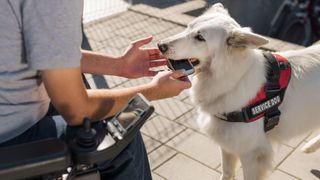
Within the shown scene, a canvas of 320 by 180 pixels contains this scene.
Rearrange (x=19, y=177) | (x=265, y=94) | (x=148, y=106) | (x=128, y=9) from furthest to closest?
(x=128, y=9) < (x=265, y=94) < (x=148, y=106) < (x=19, y=177)

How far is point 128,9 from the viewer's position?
5.84 metres

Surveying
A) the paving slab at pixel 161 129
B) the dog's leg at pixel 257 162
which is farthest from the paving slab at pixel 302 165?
the paving slab at pixel 161 129

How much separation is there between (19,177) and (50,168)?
10 centimetres

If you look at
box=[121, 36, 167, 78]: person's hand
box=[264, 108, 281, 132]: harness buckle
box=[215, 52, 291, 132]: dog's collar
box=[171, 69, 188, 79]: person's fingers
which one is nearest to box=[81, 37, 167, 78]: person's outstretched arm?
box=[121, 36, 167, 78]: person's hand

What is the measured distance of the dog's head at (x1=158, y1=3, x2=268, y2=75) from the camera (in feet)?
6.89

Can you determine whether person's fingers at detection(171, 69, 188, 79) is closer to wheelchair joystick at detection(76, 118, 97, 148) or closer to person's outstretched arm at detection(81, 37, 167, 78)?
person's outstretched arm at detection(81, 37, 167, 78)

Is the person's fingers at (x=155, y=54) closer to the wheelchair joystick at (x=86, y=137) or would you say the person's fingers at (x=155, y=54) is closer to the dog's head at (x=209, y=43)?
the dog's head at (x=209, y=43)

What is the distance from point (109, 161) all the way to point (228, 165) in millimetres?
1225

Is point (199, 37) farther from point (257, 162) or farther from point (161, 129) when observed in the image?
point (161, 129)

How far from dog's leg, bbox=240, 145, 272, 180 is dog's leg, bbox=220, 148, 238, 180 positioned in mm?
235

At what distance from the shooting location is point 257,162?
235 centimetres

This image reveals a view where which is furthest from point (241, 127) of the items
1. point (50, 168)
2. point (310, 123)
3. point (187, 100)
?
point (187, 100)

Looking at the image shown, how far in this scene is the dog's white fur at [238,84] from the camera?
84.0 inches

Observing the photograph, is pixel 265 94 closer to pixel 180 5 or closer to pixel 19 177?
pixel 19 177
